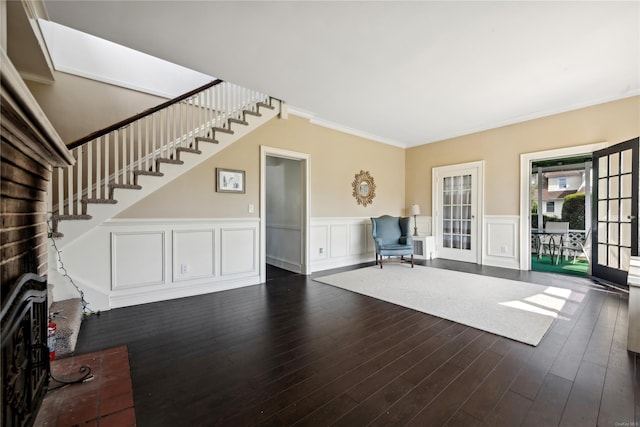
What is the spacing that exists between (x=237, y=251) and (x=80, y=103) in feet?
9.28

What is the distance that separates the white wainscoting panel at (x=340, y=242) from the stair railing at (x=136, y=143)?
2310 millimetres

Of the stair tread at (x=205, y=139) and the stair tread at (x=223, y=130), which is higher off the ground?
the stair tread at (x=223, y=130)

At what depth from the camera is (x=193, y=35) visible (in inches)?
106

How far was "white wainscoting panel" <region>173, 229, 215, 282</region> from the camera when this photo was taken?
353cm

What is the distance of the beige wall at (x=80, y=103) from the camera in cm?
338

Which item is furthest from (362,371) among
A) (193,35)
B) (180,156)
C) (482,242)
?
(482,242)

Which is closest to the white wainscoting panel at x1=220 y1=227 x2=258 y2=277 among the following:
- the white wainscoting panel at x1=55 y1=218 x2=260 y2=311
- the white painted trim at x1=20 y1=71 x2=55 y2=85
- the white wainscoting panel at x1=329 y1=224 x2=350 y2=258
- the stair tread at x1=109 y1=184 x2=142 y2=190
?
the white wainscoting panel at x1=55 y1=218 x2=260 y2=311

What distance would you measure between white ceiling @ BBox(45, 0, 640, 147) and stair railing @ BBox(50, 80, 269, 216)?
42cm

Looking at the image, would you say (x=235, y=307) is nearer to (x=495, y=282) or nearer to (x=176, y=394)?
(x=176, y=394)

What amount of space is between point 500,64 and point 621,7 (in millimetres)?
988

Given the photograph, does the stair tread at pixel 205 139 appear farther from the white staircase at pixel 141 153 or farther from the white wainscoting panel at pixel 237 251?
the white wainscoting panel at pixel 237 251

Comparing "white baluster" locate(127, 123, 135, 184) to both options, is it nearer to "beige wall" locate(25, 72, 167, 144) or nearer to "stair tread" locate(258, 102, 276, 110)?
"beige wall" locate(25, 72, 167, 144)

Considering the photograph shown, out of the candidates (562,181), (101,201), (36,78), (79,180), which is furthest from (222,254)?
(562,181)

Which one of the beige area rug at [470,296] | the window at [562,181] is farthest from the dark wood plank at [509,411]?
the window at [562,181]
